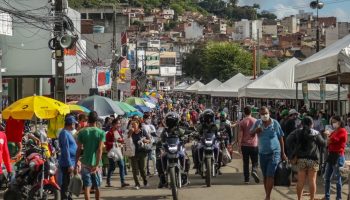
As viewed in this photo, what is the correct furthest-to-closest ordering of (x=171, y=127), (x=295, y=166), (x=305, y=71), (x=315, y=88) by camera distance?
1. (x=315, y=88)
2. (x=305, y=71)
3. (x=171, y=127)
4. (x=295, y=166)

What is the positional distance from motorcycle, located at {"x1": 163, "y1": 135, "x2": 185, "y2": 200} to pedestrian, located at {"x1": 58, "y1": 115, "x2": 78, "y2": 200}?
197 centimetres

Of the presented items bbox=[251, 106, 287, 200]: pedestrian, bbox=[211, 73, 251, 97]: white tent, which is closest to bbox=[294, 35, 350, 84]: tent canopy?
bbox=[251, 106, 287, 200]: pedestrian

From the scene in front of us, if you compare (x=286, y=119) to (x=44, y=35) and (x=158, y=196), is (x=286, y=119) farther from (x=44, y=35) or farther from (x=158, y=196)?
(x=44, y=35)

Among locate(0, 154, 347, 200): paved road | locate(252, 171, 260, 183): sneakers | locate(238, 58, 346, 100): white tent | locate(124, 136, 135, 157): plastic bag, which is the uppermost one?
locate(238, 58, 346, 100): white tent

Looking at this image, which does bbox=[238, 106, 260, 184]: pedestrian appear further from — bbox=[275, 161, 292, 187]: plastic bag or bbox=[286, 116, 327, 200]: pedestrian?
bbox=[286, 116, 327, 200]: pedestrian

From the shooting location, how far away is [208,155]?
14.6 m

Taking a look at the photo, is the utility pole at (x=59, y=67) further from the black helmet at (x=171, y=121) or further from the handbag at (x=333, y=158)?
the handbag at (x=333, y=158)

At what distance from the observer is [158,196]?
13.7 m

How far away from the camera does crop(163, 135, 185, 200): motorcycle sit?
41.6ft

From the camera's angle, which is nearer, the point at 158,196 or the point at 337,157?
the point at 337,157

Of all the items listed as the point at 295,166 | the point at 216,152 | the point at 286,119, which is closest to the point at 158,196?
Answer: the point at 216,152

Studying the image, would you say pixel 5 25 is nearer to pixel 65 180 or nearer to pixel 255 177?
pixel 255 177

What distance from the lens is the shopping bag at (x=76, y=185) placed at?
1102cm

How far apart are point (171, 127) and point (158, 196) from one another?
1413mm
